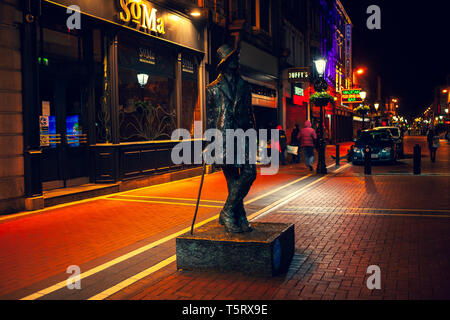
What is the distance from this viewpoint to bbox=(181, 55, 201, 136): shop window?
16.2m

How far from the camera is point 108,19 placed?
11.8m

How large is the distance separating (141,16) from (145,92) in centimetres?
225

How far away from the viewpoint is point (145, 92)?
14023 millimetres

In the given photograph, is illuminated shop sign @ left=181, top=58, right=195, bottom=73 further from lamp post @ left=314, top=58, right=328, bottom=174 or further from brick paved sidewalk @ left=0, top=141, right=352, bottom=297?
brick paved sidewalk @ left=0, top=141, right=352, bottom=297

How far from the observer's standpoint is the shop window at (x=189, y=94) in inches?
640

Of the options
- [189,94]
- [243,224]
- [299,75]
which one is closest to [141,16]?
[189,94]

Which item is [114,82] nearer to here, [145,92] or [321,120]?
[145,92]

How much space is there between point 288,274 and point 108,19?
9189 millimetres

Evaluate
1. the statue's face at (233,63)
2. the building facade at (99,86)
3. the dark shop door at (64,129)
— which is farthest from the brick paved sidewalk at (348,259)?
the dark shop door at (64,129)

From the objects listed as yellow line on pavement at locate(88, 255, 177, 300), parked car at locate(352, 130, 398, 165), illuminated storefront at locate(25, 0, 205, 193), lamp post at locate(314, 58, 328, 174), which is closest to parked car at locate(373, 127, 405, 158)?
parked car at locate(352, 130, 398, 165)

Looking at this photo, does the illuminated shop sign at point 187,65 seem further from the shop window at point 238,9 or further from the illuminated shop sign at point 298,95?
the illuminated shop sign at point 298,95

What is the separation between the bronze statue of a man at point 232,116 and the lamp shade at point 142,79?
28.7 feet
